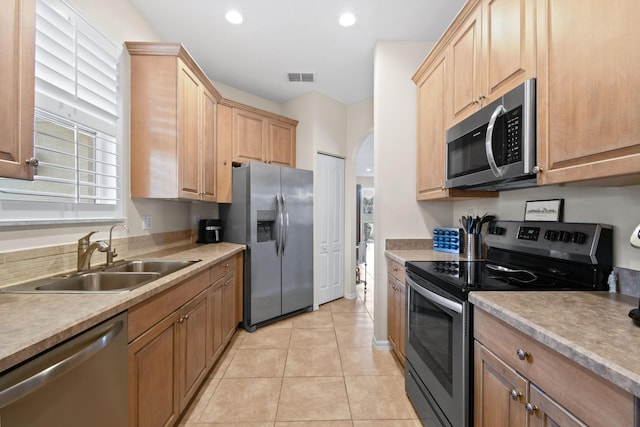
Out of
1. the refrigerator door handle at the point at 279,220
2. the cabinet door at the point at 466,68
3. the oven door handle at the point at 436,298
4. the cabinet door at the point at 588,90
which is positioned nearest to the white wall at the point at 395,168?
the cabinet door at the point at 466,68

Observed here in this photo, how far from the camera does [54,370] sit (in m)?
0.74

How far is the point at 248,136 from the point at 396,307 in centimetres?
251

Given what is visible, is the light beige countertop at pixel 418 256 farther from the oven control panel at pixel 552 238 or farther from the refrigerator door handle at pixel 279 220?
the refrigerator door handle at pixel 279 220

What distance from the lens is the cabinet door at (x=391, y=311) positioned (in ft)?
7.25

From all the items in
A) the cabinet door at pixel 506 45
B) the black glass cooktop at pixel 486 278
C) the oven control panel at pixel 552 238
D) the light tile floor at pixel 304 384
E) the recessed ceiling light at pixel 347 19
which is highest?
the recessed ceiling light at pixel 347 19

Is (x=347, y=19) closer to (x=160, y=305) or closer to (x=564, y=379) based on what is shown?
(x=160, y=305)

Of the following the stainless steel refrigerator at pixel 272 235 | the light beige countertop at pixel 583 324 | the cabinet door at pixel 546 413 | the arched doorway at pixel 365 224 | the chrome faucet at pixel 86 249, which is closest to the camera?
the light beige countertop at pixel 583 324

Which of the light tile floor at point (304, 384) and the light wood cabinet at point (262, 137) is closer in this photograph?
the light tile floor at point (304, 384)

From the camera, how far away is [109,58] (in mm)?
1874

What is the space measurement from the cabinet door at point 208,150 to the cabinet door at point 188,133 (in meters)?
0.09

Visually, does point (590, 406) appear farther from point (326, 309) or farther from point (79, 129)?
point (326, 309)

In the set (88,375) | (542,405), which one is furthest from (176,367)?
(542,405)

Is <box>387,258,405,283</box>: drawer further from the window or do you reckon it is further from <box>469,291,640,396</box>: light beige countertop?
the window

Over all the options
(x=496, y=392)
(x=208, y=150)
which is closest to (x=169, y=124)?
(x=208, y=150)
